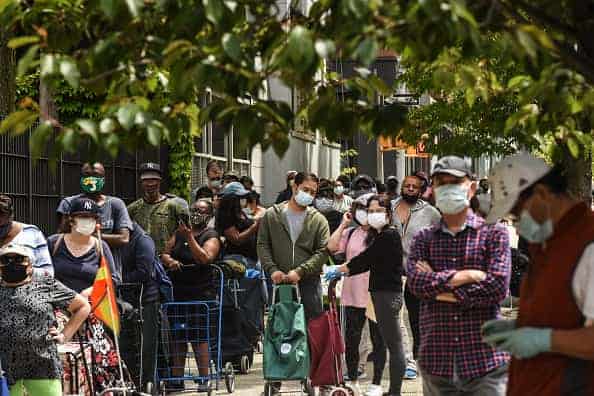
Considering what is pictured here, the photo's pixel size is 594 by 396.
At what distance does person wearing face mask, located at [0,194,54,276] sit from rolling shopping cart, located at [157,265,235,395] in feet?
8.44

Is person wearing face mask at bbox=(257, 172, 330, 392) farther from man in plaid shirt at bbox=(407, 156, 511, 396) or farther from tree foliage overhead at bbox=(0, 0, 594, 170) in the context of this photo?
tree foliage overhead at bbox=(0, 0, 594, 170)

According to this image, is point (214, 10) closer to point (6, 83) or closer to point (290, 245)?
point (290, 245)

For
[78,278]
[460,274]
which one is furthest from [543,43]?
[78,278]

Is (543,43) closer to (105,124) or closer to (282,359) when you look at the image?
(105,124)

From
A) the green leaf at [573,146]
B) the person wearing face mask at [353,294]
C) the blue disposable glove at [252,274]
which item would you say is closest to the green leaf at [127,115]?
the green leaf at [573,146]

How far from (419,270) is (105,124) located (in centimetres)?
339

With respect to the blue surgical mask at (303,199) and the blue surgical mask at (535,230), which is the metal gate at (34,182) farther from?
the blue surgical mask at (535,230)

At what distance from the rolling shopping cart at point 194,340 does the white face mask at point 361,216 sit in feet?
4.60

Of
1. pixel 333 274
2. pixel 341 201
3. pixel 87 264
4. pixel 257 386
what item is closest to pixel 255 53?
pixel 87 264

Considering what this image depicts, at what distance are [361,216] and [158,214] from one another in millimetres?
2045

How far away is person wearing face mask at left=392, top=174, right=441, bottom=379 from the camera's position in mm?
13594

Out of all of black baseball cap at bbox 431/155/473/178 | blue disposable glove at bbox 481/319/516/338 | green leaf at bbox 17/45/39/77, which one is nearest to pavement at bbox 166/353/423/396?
black baseball cap at bbox 431/155/473/178

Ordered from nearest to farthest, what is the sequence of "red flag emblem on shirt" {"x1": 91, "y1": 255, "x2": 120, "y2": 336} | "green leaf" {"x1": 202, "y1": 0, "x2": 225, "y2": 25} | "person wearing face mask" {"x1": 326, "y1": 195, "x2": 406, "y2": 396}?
"green leaf" {"x1": 202, "y1": 0, "x2": 225, "y2": 25}
"red flag emblem on shirt" {"x1": 91, "y1": 255, "x2": 120, "y2": 336}
"person wearing face mask" {"x1": 326, "y1": 195, "x2": 406, "y2": 396}

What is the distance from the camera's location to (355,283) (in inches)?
573
